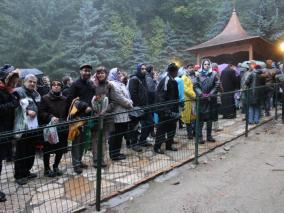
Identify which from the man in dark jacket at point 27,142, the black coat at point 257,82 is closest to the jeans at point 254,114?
the black coat at point 257,82

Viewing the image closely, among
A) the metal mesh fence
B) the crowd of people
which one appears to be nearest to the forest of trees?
the crowd of people

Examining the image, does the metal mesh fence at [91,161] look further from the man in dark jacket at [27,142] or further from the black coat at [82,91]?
the black coat at [82,91]

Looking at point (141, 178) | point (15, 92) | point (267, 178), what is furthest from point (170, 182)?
point (15, 92)

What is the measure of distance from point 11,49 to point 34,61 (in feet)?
7.57

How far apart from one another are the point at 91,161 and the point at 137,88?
5.75 feet

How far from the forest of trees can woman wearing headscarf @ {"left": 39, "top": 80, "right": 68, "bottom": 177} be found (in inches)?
1075

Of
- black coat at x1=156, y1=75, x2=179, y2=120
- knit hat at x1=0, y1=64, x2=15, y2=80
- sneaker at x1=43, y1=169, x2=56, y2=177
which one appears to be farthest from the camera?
black coat at x1=156, y1=75, x2=179, y2=120

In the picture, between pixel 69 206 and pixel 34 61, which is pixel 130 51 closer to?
pixel 34 61

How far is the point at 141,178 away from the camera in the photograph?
5.67m

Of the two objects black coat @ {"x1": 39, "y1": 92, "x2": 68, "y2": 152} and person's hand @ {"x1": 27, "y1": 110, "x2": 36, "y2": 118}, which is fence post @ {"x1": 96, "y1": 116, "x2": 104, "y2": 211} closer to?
black coat @ {"x1": 39, "y1": 92, "x2": 68, "y2": 152}

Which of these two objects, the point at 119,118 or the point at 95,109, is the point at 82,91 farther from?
the point at 119,118

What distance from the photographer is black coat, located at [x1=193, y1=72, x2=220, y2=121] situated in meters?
7.62

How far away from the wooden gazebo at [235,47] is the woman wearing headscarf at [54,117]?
13390 millimetres

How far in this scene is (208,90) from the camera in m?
8.12
